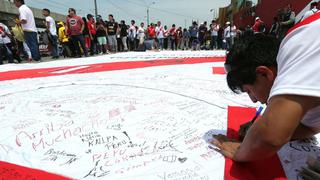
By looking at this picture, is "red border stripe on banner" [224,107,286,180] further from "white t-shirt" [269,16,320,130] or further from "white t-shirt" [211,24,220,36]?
"white t-shirt" [211,24,220,36]

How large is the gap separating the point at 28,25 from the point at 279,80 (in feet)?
19.5

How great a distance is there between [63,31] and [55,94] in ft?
19.5

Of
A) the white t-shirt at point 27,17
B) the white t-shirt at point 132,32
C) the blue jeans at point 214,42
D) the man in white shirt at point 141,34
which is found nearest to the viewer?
the white t-shirt at point 27,17

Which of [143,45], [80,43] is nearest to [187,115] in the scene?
[80,43]

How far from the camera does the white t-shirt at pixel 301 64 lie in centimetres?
79

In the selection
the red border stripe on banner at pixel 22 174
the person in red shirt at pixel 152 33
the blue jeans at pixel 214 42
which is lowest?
the red border stripe on banner at pixel 22 174

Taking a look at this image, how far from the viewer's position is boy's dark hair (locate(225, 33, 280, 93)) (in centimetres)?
107

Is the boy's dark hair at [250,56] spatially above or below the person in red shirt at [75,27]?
below

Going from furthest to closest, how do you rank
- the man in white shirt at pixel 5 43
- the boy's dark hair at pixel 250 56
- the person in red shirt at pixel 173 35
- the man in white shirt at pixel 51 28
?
1. the person in red shirt at pixel 173 35
2. the man in white shirt at pixel 51 28
3. the man in white shirt at pixel 5 43
4. the boy's dark hair at pixel 250 56

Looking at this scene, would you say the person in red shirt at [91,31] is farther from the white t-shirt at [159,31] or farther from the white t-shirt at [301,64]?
the white t-shirt at [301,64]

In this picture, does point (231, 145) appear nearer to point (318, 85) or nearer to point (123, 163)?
point (123, 163)

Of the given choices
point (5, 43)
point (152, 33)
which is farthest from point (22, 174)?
point (152, 33)

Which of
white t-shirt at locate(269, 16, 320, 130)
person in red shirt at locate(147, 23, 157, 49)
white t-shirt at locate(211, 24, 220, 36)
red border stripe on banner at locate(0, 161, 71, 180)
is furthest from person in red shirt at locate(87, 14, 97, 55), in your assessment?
white t-shirt at locate(269, 16, 320, 130)

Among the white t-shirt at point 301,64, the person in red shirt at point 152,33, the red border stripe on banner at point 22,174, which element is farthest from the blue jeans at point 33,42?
the person in red shirt at point 152,33
